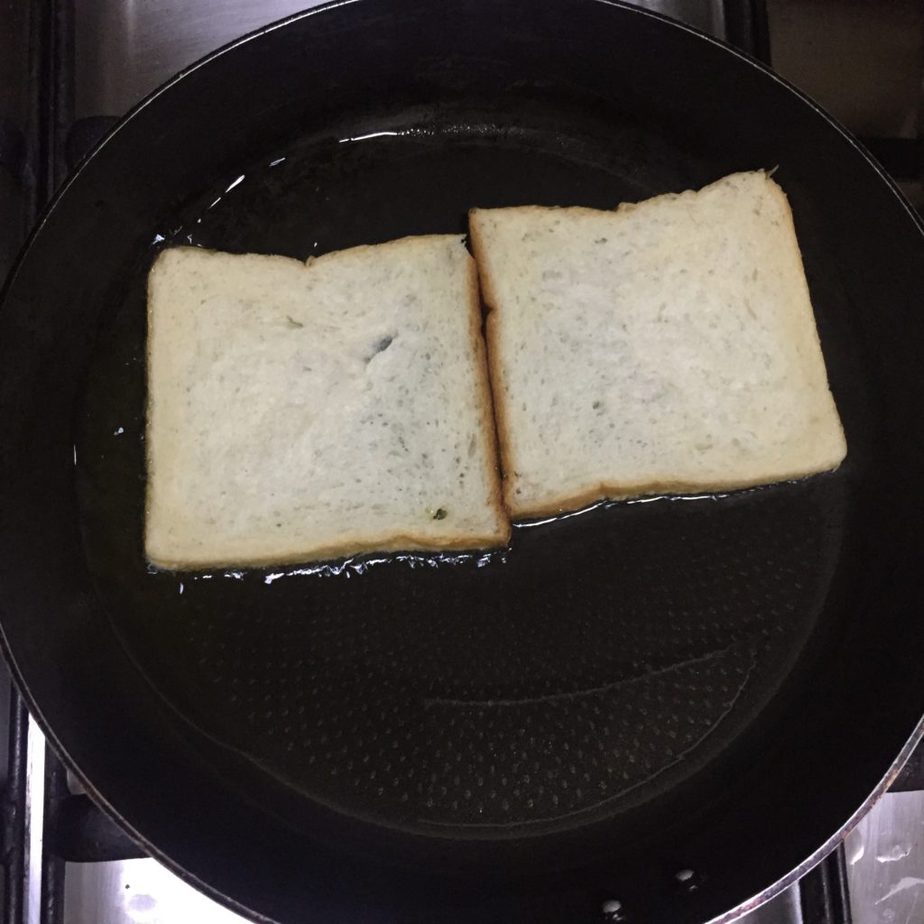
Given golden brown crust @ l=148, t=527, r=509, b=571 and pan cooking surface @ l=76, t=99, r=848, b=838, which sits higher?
golden brown crust @ l=148, t=527, r=509, b=571

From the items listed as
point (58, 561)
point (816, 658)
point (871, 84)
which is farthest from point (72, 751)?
point (871, 84)

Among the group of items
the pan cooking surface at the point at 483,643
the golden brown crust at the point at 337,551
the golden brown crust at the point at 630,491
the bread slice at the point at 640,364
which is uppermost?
the bread slice at the point at 640,364

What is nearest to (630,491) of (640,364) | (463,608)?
(640,364)

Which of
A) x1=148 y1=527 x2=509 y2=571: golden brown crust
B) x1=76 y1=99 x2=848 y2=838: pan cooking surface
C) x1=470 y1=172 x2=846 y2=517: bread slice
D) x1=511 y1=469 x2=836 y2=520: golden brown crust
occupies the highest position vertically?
x1=470 y1=172 x2=846 y2=517: bread slice

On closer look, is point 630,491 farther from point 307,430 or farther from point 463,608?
point 307,430

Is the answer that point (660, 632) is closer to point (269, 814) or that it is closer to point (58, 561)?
point (269, 814)

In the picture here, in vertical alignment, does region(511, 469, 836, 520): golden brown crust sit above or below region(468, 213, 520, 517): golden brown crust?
below
